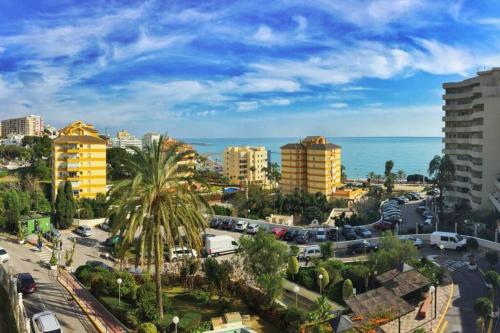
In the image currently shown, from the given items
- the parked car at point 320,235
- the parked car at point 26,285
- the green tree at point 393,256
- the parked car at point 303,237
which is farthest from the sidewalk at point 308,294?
the parked car at point 26,285

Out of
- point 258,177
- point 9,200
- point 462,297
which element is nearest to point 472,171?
point 462,297

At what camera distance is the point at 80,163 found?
63.0m

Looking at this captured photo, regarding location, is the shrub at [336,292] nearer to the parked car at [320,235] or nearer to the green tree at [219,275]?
the green tree at [219,275]

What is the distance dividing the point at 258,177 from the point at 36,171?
5844 cm

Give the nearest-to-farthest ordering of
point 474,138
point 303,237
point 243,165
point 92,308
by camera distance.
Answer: point 92,308
point 303,237
point 474,138
point 243,165

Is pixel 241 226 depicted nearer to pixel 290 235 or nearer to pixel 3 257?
pixel 290 235

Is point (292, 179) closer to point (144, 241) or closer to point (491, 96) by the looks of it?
point (491, 96)

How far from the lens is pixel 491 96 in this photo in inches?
1969

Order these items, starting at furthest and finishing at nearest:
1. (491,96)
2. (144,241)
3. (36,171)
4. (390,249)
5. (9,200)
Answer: (36,171) < (491,96) < (9,200) < (390,249) < (144,241)

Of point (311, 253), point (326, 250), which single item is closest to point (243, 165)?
point (311, 253)

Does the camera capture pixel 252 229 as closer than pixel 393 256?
No

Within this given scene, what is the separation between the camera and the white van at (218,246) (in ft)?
110

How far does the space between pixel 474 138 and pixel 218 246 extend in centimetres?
3759

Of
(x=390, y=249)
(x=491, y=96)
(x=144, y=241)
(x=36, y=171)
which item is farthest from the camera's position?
(x=36, y=171)
